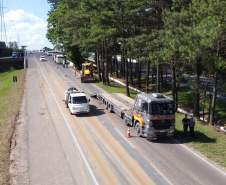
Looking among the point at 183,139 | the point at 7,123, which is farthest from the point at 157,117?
the point at 7,123

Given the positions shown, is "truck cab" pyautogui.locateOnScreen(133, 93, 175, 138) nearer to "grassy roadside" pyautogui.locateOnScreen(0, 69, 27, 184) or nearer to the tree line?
the tree line

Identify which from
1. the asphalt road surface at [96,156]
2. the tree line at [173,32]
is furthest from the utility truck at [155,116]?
the tree line at [173,32]

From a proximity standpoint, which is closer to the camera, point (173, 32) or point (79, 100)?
point (173, 32)

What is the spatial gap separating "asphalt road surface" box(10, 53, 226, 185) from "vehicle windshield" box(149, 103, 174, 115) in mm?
1968

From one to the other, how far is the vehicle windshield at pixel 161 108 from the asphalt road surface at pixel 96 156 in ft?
6.46

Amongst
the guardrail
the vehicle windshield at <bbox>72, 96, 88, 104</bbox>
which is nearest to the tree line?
the vehicle windshield at <bbox>72, 96, 88, 104</bbox>

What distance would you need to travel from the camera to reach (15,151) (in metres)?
13.1

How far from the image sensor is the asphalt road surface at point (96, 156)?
1030cm

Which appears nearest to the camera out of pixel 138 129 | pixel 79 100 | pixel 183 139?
pixel 183 139

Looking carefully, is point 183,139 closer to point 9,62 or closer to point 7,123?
point 7,123

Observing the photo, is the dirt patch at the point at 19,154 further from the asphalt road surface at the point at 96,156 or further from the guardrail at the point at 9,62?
the guardrail at the point at 9,62

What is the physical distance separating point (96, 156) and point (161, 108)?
16.7 ft

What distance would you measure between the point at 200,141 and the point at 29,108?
1589cm

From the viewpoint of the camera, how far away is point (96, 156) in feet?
40.6
